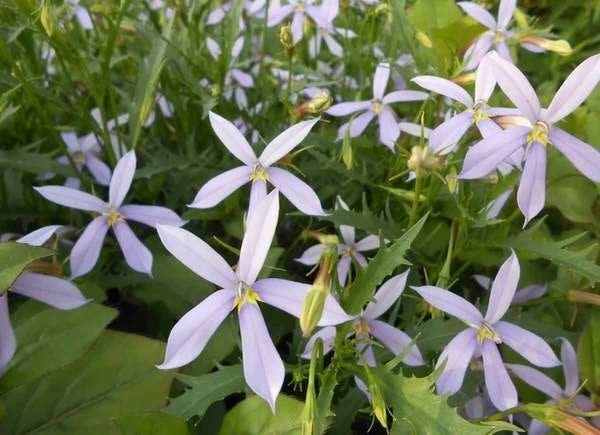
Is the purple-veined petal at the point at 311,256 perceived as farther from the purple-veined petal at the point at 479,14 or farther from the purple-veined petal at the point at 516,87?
the purple-veined petal at the point at 479,14

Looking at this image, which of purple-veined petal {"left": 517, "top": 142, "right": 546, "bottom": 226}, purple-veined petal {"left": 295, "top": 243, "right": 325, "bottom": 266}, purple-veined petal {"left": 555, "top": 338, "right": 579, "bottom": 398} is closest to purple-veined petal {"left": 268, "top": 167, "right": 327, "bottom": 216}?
purple-veined petal {"left": 295, "top": 243, "right": 325, "bottom": 266}

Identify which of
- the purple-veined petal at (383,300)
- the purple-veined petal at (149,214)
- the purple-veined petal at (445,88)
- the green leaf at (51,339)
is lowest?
the green leaf at (51,339)

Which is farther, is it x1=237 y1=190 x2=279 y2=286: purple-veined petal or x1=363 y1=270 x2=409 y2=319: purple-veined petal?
x1=363 y1=270 x2=409 y2=319: purple-veined petal

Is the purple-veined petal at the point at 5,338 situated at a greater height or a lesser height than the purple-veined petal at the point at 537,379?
greater

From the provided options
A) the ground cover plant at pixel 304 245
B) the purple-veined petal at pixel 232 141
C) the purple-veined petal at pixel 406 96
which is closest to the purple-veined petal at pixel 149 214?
the ground cover plant at pixel 304 245

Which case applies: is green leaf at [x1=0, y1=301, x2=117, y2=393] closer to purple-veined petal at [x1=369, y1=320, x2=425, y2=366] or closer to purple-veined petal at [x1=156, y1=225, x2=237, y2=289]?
purple-veined petal at [x1=156, y1=225, x2=237, y2=289]

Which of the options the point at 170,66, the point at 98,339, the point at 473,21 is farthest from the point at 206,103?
the point at 473,21
